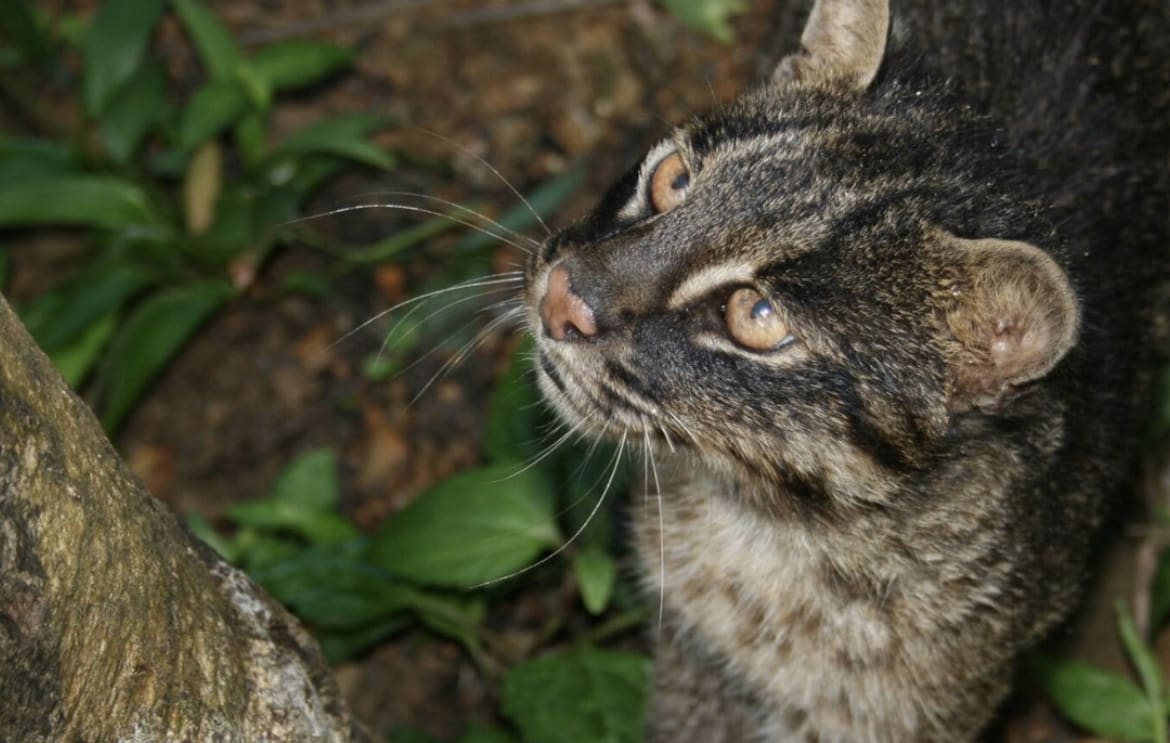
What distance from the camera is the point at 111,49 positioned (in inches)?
309

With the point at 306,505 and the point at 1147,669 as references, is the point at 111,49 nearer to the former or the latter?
the point at 306,505

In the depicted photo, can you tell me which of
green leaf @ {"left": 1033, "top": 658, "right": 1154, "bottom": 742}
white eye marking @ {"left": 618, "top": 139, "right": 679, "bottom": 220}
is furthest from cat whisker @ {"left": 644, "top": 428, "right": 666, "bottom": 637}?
green leaf @ {"left": 1033, "top": 658, "right": 1154, "bottom": 742}

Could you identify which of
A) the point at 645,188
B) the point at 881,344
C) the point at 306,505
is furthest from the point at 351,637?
the point at 881,344

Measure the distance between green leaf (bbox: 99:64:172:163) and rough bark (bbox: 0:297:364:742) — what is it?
4150 millimetres

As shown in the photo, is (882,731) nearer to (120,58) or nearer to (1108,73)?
(1108,73)

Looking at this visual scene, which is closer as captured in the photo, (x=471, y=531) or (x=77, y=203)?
(x=471, y=531)

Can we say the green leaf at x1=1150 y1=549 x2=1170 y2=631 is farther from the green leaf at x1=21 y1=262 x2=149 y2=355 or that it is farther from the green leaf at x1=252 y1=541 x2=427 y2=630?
the green leaf at x1=21 y1=262 x2=149 y2=355

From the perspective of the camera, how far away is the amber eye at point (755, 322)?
4297 mm

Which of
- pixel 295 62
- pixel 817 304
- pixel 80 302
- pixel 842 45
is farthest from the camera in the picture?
pixel 295 62

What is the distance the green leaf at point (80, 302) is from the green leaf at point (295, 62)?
1452 millimetres

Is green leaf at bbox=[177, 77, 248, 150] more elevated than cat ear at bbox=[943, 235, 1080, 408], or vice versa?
green leaf at bbox=[177, 77, 248, 150]

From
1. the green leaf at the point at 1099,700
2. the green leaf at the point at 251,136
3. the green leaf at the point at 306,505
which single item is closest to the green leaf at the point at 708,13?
the green leaf at the point at 251,136

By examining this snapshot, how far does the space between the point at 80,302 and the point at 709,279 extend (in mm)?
4117

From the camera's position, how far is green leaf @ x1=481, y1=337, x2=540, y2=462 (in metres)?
6.55
